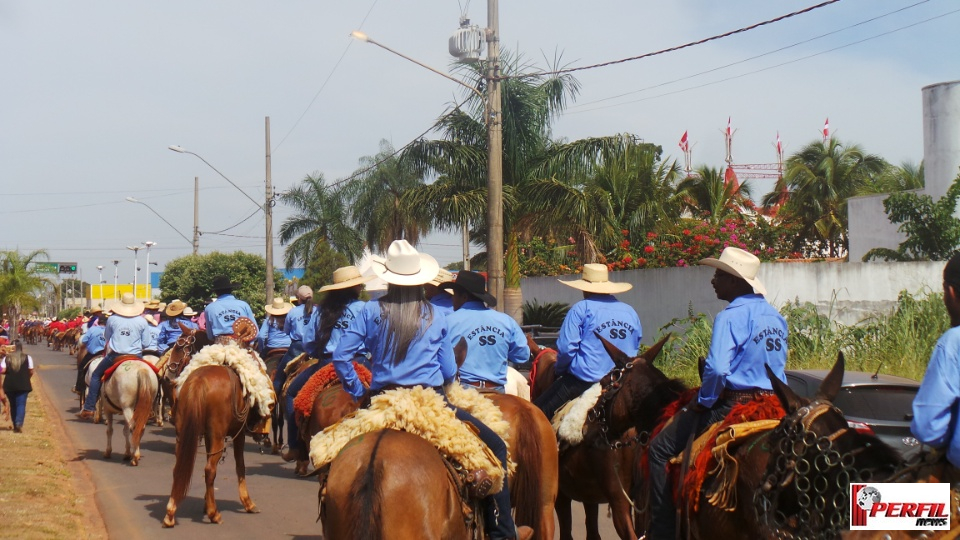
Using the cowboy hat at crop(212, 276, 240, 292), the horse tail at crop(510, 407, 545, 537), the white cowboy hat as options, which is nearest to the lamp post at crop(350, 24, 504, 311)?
the cowboy hat at crop(212, 276, 240, 292)

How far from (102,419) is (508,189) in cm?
1010

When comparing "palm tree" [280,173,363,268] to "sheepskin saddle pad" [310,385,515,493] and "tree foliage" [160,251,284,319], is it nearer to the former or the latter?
"tree foliage" [160,251,284,319]

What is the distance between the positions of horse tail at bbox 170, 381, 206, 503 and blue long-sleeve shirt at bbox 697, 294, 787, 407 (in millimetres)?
5749

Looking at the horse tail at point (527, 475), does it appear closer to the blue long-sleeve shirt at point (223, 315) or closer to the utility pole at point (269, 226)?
the blue long-sleeve shirt at point (223, 315)

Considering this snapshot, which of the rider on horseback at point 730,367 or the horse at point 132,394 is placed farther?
the horse at point 132,394

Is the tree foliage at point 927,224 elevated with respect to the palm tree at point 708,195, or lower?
lower

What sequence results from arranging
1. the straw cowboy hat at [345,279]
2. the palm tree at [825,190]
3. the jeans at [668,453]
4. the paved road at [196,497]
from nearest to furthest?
1. the jeans at [668,453]
2. the straw cowboy hat at [345,279]
3. the paved road at [196,497]
4. the palm tree at [825,190]

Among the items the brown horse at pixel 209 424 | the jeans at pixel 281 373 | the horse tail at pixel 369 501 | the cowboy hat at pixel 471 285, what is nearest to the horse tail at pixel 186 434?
the brown horse at pixel 209 424

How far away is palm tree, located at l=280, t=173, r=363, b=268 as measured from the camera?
45656 millimetres

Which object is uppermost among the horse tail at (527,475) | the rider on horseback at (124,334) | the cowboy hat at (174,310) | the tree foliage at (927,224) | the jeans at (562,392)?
the tree foliage at (927,224)

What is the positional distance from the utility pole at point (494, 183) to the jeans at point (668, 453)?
10323 millimetres

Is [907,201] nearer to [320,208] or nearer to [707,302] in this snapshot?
[707,302]

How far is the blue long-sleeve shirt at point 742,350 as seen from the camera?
6055mm

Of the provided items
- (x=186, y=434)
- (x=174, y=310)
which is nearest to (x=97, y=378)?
(x=174, y=310)
